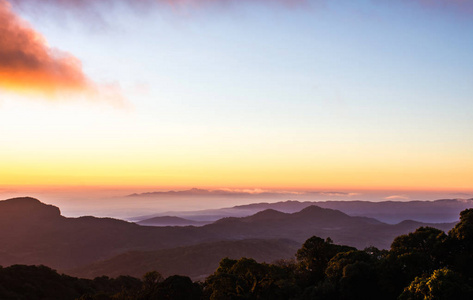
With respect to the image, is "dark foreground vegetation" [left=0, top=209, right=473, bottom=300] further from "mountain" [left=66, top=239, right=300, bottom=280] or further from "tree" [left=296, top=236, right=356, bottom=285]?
"mountain" [left=66, top=239, right=300, bottom=280]

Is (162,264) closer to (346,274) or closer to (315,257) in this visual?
(315,257)

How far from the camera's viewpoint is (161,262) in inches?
7101

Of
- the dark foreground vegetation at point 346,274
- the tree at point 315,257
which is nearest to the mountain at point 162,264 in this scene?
the tree at point 315,257

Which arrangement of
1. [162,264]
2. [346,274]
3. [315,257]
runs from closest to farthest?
[346,274] < [315,257] < [162,264]

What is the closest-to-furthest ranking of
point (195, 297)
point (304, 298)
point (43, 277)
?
point (304, 298) → point (195, 297) → point (43, 277)

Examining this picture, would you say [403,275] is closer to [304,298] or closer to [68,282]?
[304,298]

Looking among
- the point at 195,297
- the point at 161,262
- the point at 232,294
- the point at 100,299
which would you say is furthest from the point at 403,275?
the point at 161,262

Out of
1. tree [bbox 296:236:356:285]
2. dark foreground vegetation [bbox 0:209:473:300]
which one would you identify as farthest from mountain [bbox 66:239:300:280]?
dark foreground vegetation [bbox 0:209:473:300]

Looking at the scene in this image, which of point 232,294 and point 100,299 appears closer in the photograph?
point 232,294

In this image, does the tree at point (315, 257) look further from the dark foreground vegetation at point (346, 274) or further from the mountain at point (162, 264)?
the mountain at point (162, 264)

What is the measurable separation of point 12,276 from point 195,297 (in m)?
41.9

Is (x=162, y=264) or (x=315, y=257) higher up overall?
(x=315, y=257)

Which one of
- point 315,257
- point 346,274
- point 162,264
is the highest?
point 346,274

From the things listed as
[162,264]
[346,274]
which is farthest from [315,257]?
[162,264]
